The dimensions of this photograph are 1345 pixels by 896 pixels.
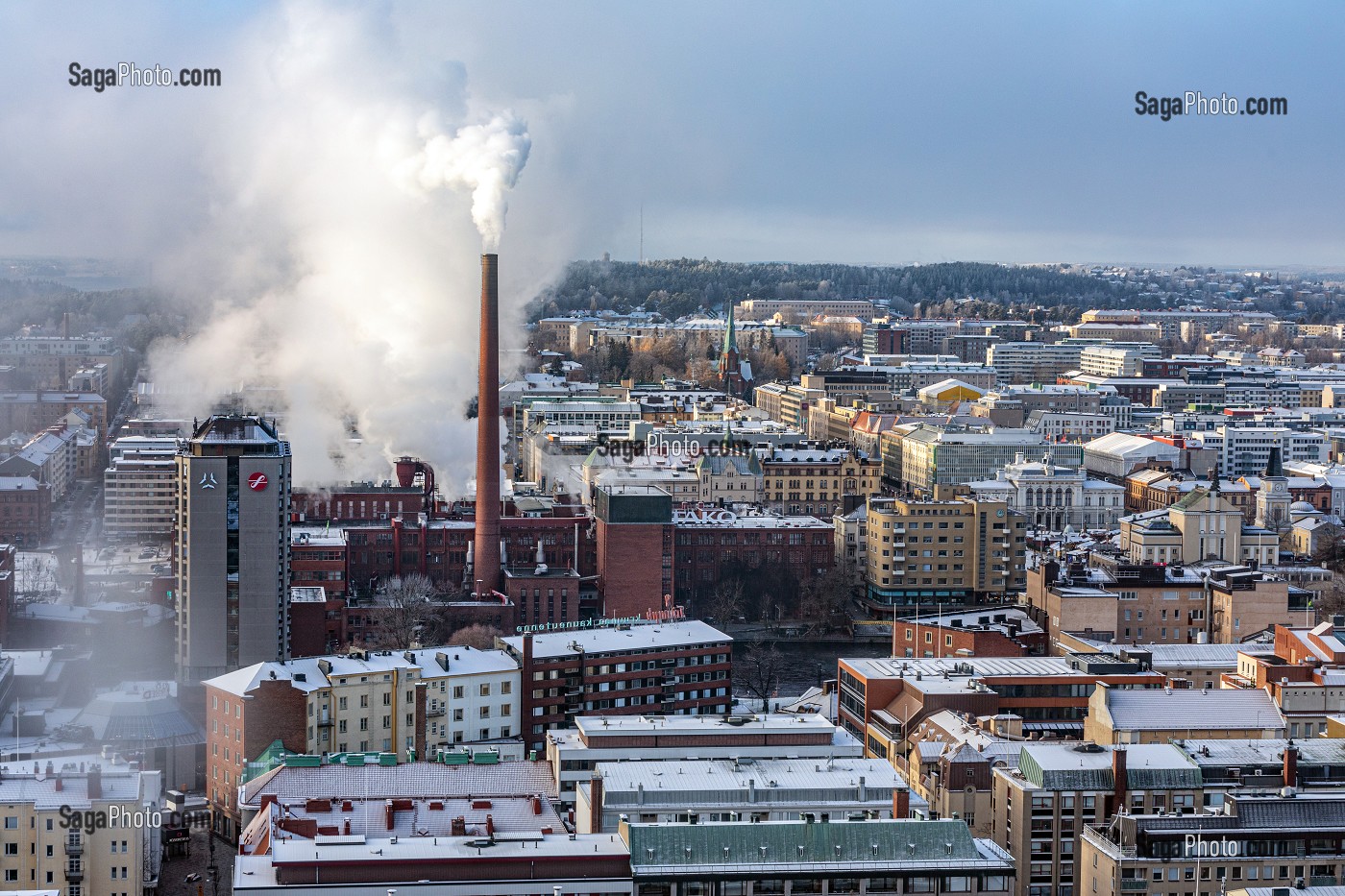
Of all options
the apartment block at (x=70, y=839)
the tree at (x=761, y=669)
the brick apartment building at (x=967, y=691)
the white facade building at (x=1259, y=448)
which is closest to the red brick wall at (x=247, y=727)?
the apartment block at (x=70, y=839)

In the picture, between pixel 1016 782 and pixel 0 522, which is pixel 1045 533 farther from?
pixel 1016 782

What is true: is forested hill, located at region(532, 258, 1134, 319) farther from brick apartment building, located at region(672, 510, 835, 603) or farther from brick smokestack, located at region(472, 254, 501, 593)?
brick smokestack, located at region(472, 254, 501, 593)

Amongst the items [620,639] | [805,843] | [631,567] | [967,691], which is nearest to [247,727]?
[620,639]

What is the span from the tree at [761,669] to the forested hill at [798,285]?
165 feet

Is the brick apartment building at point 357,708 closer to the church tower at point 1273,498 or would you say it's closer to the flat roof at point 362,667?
the flat roof at point 362,667

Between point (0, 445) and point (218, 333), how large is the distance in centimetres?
1049

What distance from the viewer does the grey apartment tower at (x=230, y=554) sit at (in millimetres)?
26391

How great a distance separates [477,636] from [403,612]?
163cm

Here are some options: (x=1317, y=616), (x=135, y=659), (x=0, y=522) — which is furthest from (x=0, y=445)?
(x=1317, y=616)

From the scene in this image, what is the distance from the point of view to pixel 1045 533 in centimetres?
4097

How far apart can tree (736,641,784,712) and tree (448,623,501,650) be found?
10.9ft

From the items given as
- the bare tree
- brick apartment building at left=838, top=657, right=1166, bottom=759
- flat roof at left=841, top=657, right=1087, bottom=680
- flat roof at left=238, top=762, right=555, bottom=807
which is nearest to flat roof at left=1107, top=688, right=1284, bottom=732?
brick apartment building at left=838, top=657, right=1166, bottom=759

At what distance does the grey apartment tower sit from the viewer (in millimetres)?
26391

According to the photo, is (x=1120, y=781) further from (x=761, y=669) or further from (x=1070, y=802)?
(x=761, y=669)
